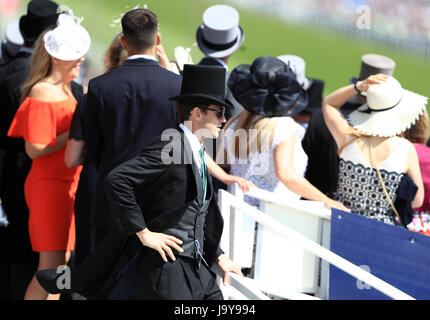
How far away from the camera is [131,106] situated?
3.04 meters

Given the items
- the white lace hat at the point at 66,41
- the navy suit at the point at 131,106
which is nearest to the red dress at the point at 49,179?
the white lace hat at the point at 66,41

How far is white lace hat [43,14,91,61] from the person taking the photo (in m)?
3.46

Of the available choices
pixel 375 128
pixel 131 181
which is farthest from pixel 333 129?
pixel 131 181

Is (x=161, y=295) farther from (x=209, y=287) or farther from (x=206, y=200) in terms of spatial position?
(x=206, y=200)

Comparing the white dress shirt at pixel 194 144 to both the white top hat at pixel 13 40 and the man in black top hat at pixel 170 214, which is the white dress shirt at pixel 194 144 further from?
the white top hat at pixel 13 40

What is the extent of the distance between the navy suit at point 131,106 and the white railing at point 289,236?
1.45 feet

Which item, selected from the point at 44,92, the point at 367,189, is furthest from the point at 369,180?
the point at 44,92

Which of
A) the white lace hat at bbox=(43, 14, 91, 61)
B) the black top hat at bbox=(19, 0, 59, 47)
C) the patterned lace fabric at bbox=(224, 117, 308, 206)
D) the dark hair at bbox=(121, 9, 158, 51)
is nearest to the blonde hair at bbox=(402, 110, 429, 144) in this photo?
the patterned lace fabric at bbox=(224, 117, 308, 206)

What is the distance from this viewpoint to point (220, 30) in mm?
4473

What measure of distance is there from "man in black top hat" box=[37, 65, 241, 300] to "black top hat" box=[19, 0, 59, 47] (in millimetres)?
1818

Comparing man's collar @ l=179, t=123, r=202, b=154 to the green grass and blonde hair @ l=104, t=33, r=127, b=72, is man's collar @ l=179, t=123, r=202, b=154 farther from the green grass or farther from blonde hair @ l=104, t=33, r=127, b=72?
the green grass

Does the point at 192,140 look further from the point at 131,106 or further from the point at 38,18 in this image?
the point at 38,18

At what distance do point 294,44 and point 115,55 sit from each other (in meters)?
12.8

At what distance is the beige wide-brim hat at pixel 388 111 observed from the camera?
10.9 feet
